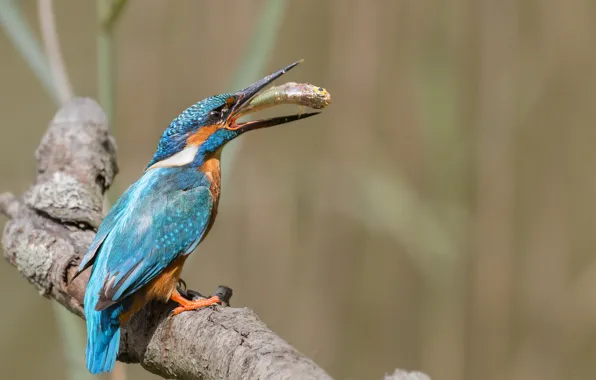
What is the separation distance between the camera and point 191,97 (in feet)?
11.2

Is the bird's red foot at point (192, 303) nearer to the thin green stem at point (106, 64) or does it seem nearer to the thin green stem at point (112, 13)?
the thin green stem at point (106, 64)

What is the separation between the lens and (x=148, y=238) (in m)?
2.04

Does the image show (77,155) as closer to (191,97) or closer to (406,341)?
(191,97)

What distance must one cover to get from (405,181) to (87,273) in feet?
4.98

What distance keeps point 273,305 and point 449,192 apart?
0.82 meters

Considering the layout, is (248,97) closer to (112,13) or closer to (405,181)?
(112,13)

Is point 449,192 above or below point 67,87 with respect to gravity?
above

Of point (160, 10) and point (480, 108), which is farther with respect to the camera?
point (160, 10)

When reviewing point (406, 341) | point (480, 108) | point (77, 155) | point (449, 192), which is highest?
point (480, 108)

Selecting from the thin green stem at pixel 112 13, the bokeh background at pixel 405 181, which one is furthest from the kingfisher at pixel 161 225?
the bokeh background at pixel 405 181

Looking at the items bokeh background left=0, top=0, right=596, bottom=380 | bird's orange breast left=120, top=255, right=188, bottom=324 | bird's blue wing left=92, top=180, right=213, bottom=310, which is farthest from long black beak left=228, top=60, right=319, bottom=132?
bokeh background left=0, top=0, right=596, bottom=380

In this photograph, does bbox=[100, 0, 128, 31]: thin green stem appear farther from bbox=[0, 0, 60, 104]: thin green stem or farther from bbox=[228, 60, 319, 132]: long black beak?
bbox=[228, 60, 319, 132]: long black beak

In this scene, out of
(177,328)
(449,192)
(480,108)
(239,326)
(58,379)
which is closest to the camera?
(239,326)

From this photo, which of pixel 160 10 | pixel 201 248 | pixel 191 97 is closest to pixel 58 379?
pixel 201 248
